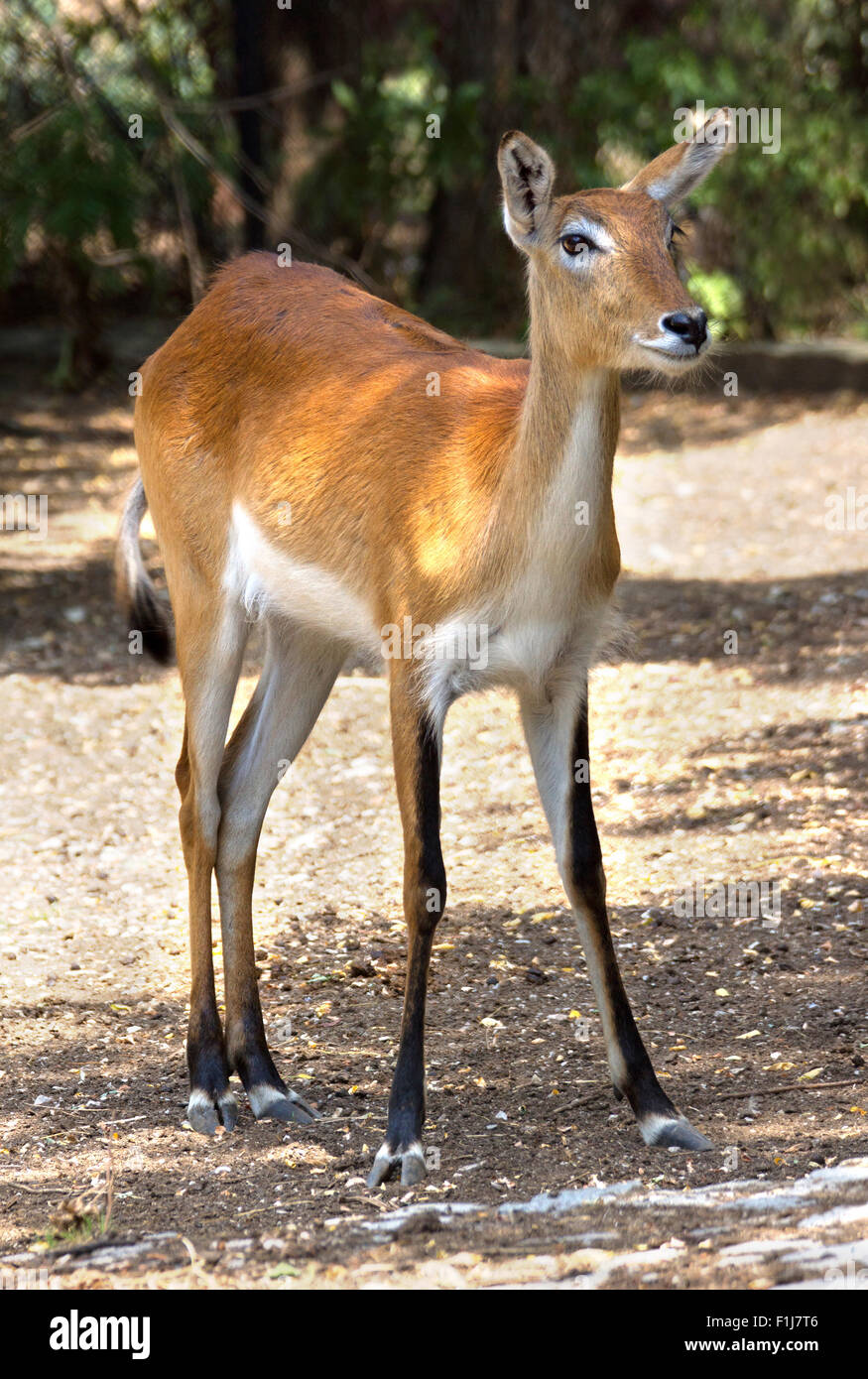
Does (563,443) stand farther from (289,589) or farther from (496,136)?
(496,136)

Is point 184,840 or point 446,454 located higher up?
point 446,454

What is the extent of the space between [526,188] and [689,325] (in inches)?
25.9

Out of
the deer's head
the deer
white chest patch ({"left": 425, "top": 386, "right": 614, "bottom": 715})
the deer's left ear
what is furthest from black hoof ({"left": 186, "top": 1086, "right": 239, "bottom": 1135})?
the deer's left ear

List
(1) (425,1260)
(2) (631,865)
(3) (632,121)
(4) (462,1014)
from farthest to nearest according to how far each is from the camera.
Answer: (3) (632,121) < (2) (631,865) < (4) (462,1014) < (1) (425,1260)

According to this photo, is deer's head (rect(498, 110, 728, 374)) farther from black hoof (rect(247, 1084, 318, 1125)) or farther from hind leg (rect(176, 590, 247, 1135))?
black hoof (rect(247, 1084, 318, 1125))

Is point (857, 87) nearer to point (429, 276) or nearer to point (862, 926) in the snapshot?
point (429, 276)

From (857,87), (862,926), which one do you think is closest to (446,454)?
(862,926)

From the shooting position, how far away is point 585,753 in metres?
4.38

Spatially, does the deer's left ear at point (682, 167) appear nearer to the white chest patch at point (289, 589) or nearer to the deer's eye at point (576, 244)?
the deer's eye at point (576, 244)

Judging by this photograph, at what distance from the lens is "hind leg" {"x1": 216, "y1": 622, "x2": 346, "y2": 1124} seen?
4762 mm

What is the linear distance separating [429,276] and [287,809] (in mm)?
9075

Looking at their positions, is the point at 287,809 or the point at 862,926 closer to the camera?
the point at 862,926

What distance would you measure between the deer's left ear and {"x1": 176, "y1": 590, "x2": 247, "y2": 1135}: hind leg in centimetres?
163

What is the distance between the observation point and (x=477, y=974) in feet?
18.0
